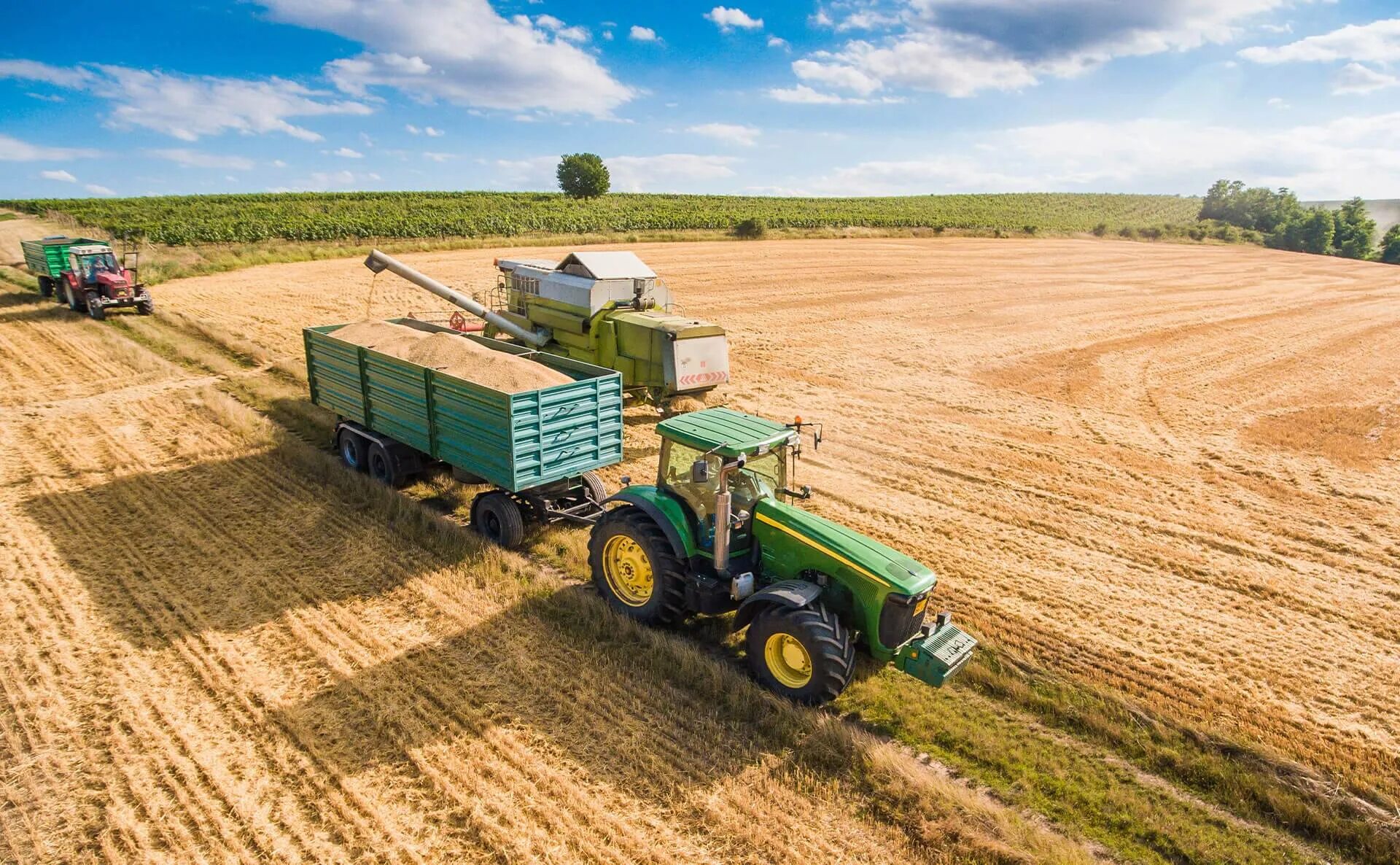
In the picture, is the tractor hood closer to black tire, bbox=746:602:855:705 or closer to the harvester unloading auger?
black tire, bbox=746:602:855:705

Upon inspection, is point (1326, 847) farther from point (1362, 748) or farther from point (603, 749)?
point (603, 749)

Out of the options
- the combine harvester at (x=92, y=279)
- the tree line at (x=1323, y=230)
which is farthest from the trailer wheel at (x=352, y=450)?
the tree line at (x=1323, y=230)

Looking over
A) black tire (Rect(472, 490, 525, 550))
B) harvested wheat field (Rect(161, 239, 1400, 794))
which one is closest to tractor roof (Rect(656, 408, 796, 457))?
black tire (Rect(472, 490, 525, 550))

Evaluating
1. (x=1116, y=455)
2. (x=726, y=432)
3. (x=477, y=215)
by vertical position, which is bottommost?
(x=1116, y=455)

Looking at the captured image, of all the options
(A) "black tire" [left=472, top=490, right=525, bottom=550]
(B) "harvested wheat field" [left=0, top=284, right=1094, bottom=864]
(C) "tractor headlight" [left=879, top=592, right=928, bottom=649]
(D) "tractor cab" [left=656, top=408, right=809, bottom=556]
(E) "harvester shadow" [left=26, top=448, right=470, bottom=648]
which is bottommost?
(B) "harvested wheat field" [left=0, top=284, right=1094, bottom=864]

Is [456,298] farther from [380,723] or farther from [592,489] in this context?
[380,723]

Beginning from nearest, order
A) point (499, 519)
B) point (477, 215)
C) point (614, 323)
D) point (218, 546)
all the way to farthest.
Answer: point (218, 546) → point (499, 519) → point (614, 323) → point (477, 215)

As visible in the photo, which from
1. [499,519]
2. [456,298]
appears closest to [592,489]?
[499,519]

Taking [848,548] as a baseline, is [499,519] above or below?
below
